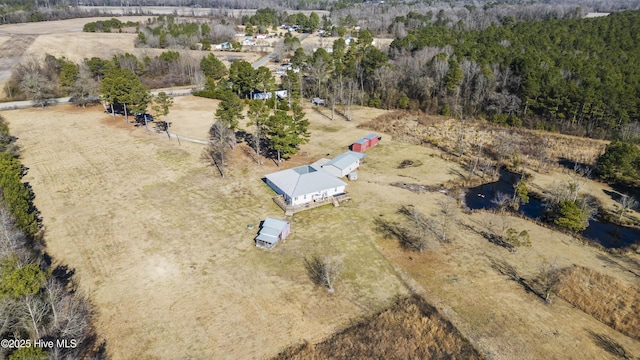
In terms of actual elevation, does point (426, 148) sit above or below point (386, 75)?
below

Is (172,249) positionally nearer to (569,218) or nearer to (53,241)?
(53,241)

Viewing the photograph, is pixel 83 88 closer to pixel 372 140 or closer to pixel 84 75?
pixel 84 75

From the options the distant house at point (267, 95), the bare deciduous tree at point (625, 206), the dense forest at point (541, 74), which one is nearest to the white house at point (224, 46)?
the distant house at point (267, 95)

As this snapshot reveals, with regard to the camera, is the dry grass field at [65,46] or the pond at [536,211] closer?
the pond at [536,211]

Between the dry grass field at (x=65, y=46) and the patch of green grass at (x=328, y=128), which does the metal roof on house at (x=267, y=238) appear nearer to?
the patch of green grass at (x=328, y=128)

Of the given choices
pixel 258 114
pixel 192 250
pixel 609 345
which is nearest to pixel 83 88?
pixel 258 114

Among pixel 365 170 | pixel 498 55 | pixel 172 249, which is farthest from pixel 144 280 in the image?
pixel 498 55
